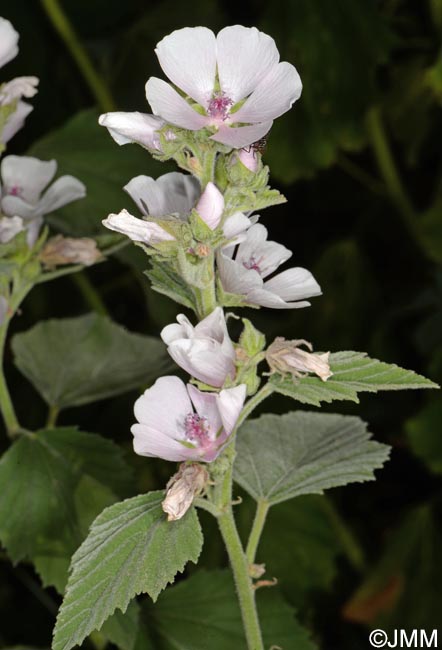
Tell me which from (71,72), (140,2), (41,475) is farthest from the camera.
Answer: (140,2)

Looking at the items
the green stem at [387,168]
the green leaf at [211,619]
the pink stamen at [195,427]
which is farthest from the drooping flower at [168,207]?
the green stem at [387,168]

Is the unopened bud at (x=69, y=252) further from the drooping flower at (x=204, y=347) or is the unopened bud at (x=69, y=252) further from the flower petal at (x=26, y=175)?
the drooping flower at (x=204, y=347)

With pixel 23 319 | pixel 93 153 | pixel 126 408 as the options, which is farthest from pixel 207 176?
pixel 23 319

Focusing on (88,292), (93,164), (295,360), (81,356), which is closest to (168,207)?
(295,360)

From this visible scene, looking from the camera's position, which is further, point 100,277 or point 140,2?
point 140,2

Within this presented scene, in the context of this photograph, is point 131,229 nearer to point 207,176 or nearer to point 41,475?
point 207,176

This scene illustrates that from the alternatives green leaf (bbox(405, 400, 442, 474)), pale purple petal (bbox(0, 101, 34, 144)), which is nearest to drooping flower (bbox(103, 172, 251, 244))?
pale purple petal (bbox(0, 101, 34, 144))
